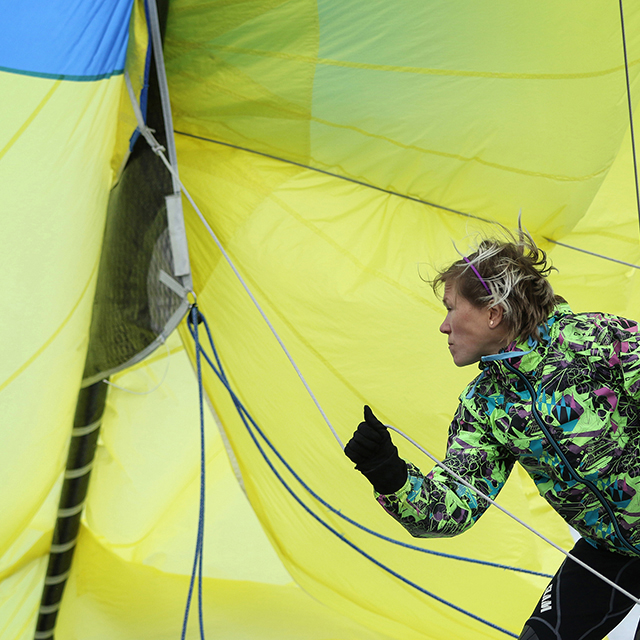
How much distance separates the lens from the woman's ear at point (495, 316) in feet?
3.41

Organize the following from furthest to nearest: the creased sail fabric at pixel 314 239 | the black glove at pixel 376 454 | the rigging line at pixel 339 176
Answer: the rigging line at pixel 339 176, the creased sail fabric at pixel 314 239, the black glove at pixel 376 454

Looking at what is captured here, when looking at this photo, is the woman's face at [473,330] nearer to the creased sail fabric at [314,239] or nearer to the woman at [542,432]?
the woman at [542,432]

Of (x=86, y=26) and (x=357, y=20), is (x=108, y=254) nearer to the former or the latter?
(x=86, y=26)

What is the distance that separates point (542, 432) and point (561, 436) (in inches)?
1.0

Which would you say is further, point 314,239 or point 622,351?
point 314,239

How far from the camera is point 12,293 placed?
1.50m

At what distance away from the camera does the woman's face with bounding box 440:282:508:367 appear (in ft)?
3.42

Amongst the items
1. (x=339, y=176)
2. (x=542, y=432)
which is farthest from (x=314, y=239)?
(x=542, y=432)

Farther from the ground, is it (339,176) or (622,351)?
(339,176)

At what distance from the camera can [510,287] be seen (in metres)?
1.03

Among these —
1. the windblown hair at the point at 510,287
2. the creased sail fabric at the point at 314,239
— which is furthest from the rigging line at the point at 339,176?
the windblown hair at the point at 510,287

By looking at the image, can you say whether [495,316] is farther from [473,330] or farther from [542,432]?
[542,432]

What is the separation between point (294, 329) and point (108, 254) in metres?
0.51

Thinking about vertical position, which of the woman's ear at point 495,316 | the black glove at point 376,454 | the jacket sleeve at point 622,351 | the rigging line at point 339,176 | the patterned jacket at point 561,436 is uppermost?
the rigging line at point 339,176
